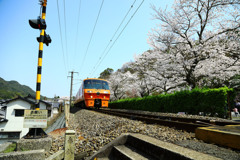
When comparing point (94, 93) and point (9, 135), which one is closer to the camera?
point (94, 93)

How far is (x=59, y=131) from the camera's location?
595 cm

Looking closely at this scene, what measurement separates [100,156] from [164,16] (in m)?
14.5

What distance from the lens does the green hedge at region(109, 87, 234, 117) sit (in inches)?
318

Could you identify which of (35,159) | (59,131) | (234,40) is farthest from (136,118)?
(234,40)

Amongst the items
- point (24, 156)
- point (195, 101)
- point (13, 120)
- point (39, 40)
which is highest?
point (39, 40)

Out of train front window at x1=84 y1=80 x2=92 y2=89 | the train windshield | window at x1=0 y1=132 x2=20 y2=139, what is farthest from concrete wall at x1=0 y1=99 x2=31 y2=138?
the train windshield

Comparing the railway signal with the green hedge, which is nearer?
the railway signal

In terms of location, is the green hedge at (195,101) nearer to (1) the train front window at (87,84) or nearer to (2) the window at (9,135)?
(1) the train front window at (87,84)

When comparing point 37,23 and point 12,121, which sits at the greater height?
point 37,23

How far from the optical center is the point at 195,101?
32.0ft

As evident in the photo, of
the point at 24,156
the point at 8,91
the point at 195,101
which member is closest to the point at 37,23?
the point at 24,156

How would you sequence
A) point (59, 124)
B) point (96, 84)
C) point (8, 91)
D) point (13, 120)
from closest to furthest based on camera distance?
point (59, 124), point (96, 84), point (13, 120), point (8, 91)

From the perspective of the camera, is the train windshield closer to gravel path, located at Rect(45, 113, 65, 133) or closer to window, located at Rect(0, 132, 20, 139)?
gravel path, located at Rect(45, 113, 65, 133)

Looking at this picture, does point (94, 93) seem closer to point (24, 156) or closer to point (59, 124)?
point (59, 124)
